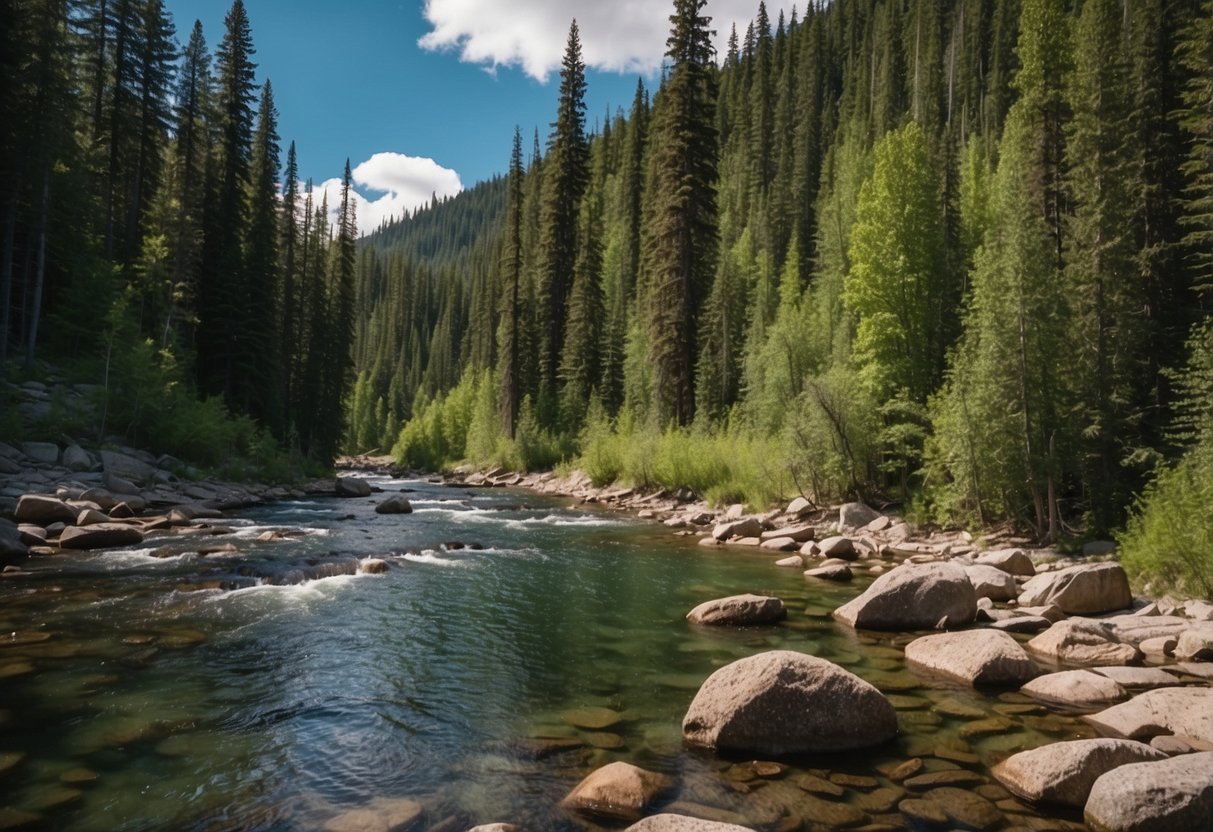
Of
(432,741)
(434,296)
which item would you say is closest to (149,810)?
(432,741)

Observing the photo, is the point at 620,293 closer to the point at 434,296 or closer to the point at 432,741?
the point at 432,741

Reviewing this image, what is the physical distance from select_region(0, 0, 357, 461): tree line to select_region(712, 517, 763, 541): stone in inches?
885

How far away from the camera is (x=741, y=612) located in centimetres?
1104

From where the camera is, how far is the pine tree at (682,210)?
3353cm

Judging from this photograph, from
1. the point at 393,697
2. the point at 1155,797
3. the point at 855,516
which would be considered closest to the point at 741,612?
the point at 393,697

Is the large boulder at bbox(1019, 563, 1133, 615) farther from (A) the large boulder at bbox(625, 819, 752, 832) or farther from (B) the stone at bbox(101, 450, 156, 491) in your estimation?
(B) the stone at bbox(101, 450, 156, 491)

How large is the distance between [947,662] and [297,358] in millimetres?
50936

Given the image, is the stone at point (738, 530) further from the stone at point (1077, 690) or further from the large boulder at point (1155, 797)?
the large boulder at point (1155, 797)

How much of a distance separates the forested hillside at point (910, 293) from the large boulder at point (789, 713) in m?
11.3

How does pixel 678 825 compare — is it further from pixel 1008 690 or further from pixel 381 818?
pixel 1008 690

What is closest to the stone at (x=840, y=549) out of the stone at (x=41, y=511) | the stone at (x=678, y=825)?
the stone at (x=678, y=825)

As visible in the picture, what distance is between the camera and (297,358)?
167 feet

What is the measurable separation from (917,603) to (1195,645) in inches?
136

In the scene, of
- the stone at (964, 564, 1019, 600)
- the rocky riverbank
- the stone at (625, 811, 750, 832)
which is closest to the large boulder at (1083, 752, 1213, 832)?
the rocky riverbank
